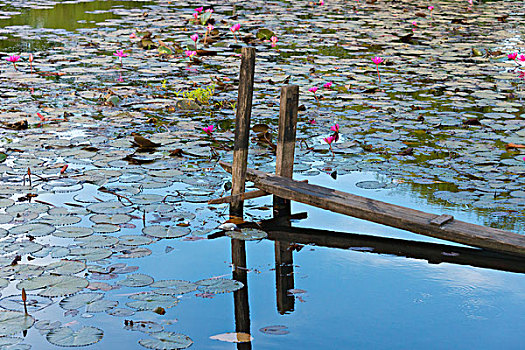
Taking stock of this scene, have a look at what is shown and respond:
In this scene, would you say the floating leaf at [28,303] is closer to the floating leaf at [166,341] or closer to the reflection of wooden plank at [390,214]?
the floating leaf at [166,341]

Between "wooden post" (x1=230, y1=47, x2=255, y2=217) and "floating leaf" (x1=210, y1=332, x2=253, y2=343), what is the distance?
1.38 m

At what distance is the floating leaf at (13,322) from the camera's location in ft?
9.39

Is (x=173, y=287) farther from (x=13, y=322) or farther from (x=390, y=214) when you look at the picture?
(x=390, y=214)

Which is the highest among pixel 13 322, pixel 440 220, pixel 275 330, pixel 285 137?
pixel 285 137

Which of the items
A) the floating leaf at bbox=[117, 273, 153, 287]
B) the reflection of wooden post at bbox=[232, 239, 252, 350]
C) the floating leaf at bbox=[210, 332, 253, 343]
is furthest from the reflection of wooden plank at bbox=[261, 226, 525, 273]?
the floating leaf at bbox=[210, 332, 253, 343]

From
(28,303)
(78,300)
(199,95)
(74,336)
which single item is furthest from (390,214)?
(199,95)

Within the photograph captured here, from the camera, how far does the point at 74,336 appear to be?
2.85 metres

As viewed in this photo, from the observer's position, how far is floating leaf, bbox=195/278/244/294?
3365mm

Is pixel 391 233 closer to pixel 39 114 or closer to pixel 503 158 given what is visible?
pixel 503 158

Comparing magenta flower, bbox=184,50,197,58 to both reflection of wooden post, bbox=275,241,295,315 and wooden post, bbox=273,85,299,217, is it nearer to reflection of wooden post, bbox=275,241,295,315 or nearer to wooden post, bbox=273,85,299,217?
wooden post, bbox=273,85,299,217

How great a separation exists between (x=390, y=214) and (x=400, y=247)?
8.8 inches

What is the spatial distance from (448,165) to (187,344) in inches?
121

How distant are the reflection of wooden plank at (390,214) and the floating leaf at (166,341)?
152cm

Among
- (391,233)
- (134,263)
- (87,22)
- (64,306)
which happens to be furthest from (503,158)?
(87,22)
